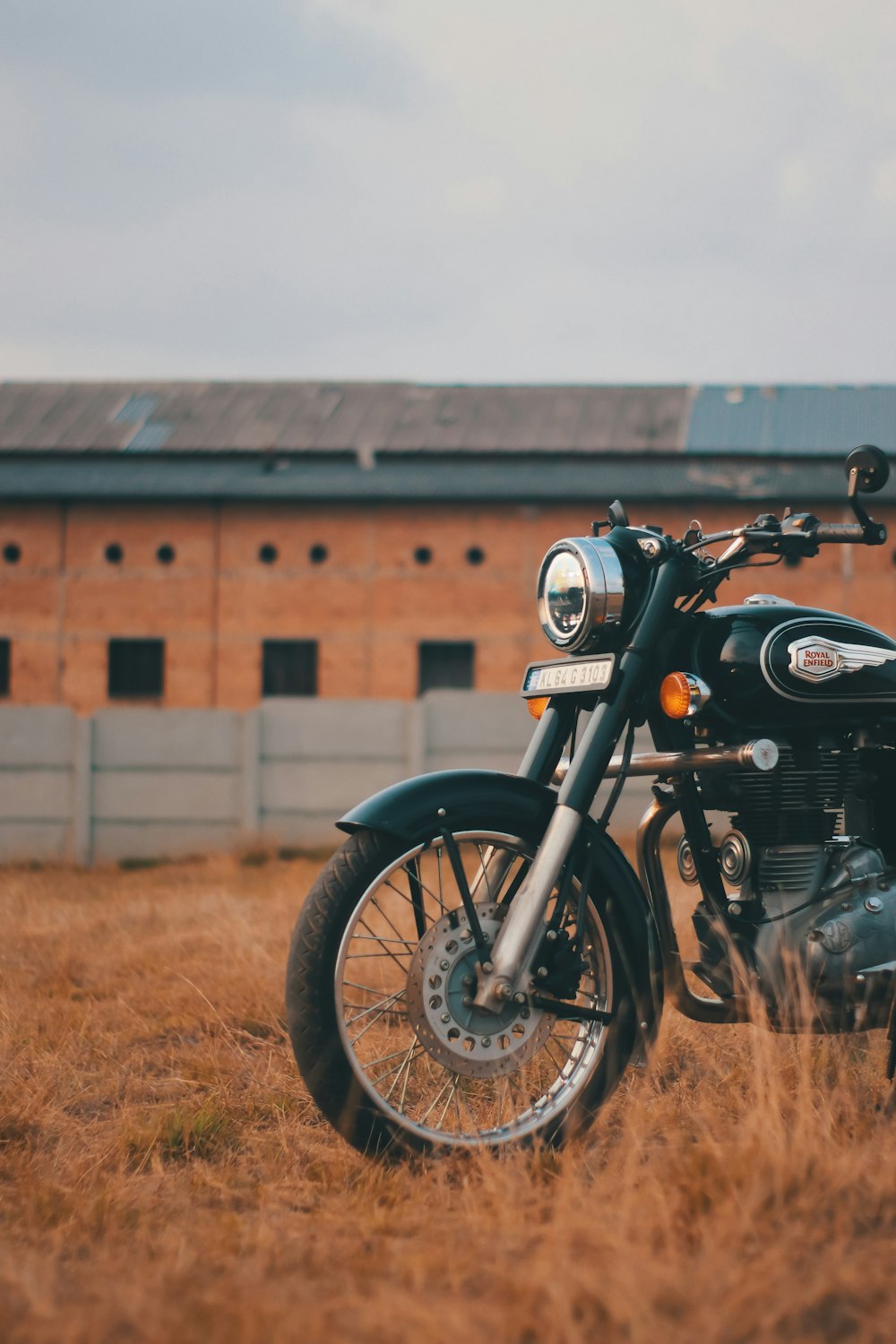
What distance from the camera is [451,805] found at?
8.90ft

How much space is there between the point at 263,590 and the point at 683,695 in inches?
801

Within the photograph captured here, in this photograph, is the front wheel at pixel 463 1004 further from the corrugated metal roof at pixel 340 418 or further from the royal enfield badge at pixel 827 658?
the corrugated metal roof at pixel 340 418

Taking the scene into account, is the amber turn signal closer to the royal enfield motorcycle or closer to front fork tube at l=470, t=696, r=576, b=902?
the royal enfield motorcycle

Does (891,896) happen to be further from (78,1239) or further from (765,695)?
(78,1239)

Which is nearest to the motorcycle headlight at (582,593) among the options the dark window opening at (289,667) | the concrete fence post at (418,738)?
the concrete fence post at (418,738)

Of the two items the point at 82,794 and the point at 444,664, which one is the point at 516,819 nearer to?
the point at 82,794

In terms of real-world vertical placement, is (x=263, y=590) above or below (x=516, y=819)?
above

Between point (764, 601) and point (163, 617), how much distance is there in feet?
68.0

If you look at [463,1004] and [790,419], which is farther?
[790,419]

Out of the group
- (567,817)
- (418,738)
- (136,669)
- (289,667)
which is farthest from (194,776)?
(136,669)

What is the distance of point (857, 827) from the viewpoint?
3.07 m

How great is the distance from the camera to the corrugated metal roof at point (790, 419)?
2309 centimetres

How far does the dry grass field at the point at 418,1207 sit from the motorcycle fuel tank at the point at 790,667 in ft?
2.63

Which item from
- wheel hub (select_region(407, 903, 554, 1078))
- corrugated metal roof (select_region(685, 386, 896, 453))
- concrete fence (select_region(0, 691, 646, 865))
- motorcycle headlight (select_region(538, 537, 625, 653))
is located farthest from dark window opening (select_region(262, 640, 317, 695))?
wheel hub (select_region(407, 903, 554, 1078))
